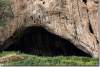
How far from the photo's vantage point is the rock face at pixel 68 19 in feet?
31.9

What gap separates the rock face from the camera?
9.72 meters

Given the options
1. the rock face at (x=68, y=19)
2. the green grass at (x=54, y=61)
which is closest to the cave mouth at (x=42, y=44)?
the rock face at (x=68, y=19)

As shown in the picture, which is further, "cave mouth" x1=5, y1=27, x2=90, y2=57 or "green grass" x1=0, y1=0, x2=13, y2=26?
"green grass" x1=0, y1=0, x2=13, y2=26

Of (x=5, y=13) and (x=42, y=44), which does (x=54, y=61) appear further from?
(x=5, y=13)

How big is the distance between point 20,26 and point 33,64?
5.33ft

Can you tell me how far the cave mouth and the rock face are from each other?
6.2 inches

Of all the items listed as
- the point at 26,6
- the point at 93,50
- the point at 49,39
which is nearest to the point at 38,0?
the point at 26,6

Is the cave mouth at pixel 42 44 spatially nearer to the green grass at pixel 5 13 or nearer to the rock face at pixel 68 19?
the rock face at pixel 68 19

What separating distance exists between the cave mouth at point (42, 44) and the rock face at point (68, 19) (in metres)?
0.16

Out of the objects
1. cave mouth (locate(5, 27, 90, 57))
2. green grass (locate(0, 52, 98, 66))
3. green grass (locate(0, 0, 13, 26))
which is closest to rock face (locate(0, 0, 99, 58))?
cave mouth (locate(5, 27, 90, 57))

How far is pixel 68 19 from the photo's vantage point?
9773mm

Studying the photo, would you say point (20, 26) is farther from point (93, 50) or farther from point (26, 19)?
point (93, 50)

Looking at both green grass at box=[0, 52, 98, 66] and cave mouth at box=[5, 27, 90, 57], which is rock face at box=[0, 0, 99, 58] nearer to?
cave mouth at box=[5, 27, 90, 57]

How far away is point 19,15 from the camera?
32.9 ft
